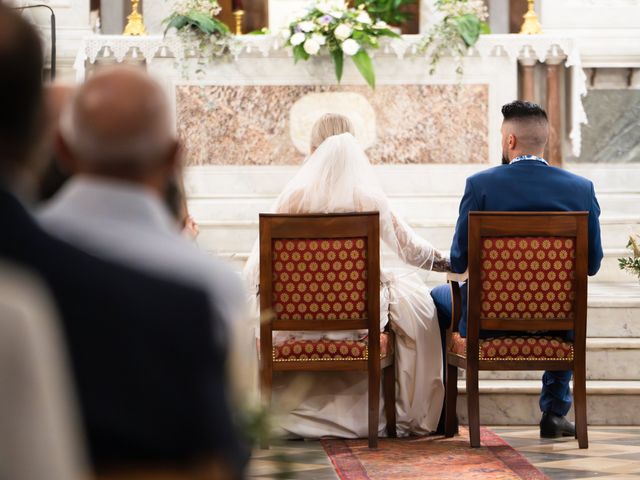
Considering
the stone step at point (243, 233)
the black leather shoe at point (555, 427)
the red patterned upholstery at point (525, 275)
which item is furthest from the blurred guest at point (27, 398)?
the stone step at point (243, 233)

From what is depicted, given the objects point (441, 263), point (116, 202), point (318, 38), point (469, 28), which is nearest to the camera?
point (116, 202)

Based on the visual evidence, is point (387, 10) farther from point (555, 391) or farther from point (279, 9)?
point (555, 391)

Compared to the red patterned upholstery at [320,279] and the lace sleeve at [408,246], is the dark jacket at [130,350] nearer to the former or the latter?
the red patterned upholstery at [320,279]

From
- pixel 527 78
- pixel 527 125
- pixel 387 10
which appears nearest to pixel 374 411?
pixel 527 125

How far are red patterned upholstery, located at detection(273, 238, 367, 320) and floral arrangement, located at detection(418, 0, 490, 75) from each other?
3442 millimetres

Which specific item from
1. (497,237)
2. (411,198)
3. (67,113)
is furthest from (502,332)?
(67,113)

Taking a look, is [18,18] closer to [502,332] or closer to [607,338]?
[502,332]

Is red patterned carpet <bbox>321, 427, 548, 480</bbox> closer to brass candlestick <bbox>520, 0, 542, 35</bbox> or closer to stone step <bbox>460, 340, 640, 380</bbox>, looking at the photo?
stone step <bbox>460, 340, 640, 380</bbox>

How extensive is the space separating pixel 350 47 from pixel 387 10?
1144 millimetres

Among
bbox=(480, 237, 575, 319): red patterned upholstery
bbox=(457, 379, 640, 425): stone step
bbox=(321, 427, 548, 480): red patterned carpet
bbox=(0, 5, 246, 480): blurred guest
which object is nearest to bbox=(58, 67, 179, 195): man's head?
bbox=(0, 5, 246, 480): blurred guest

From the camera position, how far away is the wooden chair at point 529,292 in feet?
18.9

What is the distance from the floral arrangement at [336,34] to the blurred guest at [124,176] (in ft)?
23.9

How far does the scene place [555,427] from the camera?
621cm

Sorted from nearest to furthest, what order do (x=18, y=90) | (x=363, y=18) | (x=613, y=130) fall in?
1. (x=18, y=90)
2. (x=363, y=18)
3. (x=613, y=130)
